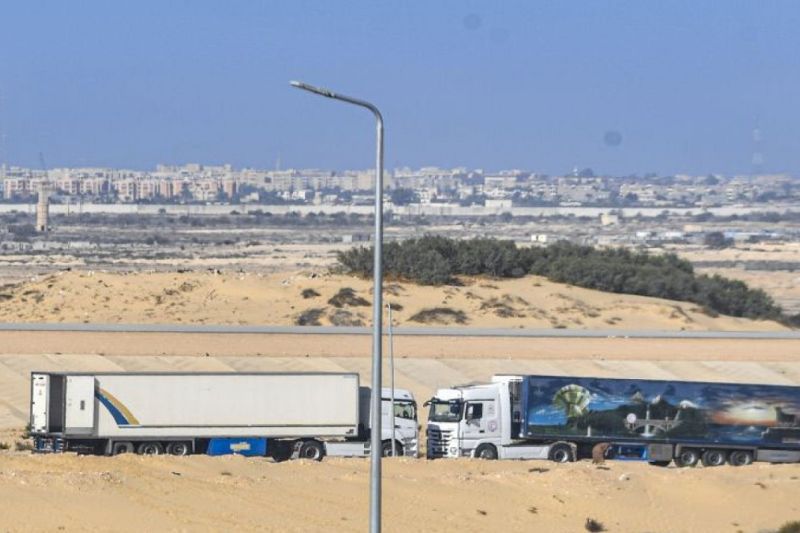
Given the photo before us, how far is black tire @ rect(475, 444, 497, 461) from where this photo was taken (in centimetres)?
4125

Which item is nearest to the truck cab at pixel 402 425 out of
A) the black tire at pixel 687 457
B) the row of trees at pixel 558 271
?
the black tire at pixel 687 457

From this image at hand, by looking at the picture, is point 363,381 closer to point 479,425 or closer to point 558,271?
point 479,425

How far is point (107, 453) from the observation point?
38469 mm

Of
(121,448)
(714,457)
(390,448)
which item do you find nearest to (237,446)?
(121,448)

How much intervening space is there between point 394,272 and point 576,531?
5546cm

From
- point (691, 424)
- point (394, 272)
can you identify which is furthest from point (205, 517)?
point (394, 272)

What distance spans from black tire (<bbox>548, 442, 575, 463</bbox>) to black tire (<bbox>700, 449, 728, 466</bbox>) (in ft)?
12.1

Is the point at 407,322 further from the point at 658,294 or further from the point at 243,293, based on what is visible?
the point at 658,294

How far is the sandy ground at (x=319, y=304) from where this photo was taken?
77188 mm

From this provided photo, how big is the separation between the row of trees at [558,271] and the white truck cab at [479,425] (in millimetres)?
43418

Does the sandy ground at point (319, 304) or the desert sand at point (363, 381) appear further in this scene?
the sandy ground at point (319, 304)

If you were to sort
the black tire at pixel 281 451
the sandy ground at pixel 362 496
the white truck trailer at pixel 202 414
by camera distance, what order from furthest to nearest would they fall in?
the black tire at pixel 281 451
the white truck trailer at pixel 202 414
the sandy ground at pixel 362 496

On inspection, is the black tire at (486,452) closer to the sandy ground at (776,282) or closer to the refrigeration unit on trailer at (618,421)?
the refrigeration unit on trailer at (618,421)

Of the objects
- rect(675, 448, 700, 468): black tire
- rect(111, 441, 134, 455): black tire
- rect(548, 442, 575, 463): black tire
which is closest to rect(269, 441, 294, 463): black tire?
rect(111, 441, 134, 455): black tire
